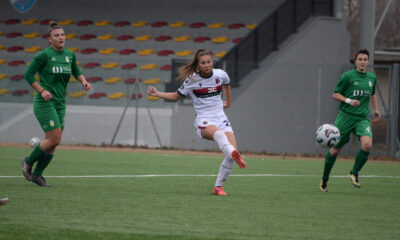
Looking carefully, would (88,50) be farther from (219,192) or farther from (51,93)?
(219,192)

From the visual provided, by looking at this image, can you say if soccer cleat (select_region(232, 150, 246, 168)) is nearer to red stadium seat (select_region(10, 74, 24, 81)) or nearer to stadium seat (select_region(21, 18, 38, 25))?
red stadium seat (select_region(10, 74, 24, 81))

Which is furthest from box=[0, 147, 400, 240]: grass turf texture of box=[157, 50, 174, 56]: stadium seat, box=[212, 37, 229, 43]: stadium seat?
box=[212, 37, 229, 43]: stadium seat

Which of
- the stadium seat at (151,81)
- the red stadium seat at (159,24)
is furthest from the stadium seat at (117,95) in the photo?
the red stadium seat at (159,24)

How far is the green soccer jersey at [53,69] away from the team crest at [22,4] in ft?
71.6

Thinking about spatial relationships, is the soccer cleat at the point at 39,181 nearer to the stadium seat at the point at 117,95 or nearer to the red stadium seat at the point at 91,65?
the stadium seat at the point at 117,95

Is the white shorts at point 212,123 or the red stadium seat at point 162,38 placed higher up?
the white shorts at point 212,123

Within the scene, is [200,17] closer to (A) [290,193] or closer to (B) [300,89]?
(B) [300,89]

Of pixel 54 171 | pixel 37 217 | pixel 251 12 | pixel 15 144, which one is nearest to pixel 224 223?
pixel 37 217

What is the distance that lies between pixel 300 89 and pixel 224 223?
45.4 feet

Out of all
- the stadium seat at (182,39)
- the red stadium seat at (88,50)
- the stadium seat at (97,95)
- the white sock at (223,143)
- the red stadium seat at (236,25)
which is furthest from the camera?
the red stadium seat at (236,25)

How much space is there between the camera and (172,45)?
27.0 metres

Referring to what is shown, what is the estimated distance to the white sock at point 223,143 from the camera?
Answer: 26.9 feet

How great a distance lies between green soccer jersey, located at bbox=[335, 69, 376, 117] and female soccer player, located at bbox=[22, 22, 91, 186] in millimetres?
4076

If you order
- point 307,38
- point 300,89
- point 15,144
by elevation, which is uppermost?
point 307,38
